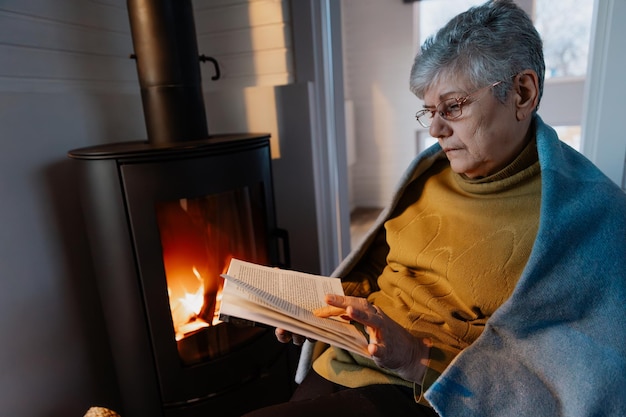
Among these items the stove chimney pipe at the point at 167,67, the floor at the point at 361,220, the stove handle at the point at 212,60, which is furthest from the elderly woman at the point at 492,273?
the floor at the point at 361,220

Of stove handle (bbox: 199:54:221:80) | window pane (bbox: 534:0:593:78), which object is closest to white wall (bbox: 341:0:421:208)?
window pane (bbox: 534:0:593:78)

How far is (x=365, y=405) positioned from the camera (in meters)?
0.82

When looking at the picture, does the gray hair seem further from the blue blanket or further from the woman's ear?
the blue blanket

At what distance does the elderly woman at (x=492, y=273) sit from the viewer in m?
0.69

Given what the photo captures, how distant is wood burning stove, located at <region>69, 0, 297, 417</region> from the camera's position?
41.1 inches

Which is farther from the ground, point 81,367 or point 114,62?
point 114,62

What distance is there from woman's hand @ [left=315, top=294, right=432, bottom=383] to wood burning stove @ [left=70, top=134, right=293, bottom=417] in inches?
21.7

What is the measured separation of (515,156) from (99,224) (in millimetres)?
1005

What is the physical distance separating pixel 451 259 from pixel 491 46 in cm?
43

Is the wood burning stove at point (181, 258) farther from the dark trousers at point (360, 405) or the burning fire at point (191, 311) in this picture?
the dark trousers at point (360, 405)

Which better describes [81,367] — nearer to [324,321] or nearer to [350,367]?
[350,367]

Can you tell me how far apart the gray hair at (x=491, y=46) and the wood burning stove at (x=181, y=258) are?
587 mm

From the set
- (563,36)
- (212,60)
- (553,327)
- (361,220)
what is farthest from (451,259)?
(361,220)

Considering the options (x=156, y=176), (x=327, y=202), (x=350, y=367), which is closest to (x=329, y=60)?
(x=327, y=202)
